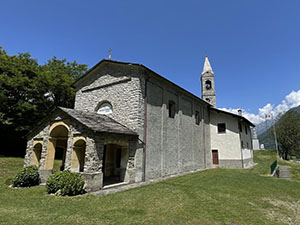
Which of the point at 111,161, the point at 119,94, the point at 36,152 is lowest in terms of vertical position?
the point at 111,161

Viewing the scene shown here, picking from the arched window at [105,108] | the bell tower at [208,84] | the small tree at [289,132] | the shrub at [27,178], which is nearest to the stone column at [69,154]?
the shrub at [27,178]

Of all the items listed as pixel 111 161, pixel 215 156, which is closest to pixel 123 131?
pixel 111 161

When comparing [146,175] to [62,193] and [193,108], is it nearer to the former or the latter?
[62,193]

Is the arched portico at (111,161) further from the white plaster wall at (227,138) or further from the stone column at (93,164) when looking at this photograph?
the white plaster wall at (227,138)

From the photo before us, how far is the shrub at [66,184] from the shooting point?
762 cm

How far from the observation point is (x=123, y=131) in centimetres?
1038

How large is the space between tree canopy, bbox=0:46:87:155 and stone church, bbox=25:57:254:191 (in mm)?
9730

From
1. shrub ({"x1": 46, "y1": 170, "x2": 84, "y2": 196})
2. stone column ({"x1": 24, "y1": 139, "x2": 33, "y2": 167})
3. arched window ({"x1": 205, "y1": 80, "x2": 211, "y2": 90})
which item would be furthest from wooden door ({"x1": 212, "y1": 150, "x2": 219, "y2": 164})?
stone column ({"x1": 24, "y1": 139, "x2": 33, "y2": 167})

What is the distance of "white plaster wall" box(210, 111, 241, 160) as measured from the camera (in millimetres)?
20000

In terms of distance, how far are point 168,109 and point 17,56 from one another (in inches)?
878

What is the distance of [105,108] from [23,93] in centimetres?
1563

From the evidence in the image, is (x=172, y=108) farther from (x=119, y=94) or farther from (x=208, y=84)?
(x=208, y=84)

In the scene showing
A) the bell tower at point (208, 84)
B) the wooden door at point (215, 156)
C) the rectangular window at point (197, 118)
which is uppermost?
the bell tower at point (208, 84)

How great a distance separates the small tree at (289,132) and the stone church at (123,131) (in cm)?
2527
